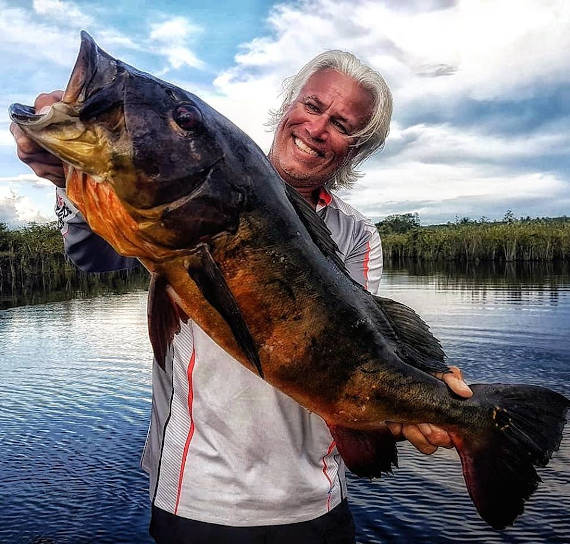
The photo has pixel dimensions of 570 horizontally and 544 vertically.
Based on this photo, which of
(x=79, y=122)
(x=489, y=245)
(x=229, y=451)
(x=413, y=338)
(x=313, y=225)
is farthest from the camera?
(x=489, y=245)

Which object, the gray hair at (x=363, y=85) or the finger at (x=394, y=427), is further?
the gray hair at (x=363, y=85)

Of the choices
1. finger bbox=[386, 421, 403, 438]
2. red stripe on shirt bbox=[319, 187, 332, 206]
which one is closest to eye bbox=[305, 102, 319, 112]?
red stripe on shirt bbox=[319, 187, 332, 206]

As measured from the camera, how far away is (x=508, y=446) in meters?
3.20

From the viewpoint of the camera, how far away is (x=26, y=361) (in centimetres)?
1969

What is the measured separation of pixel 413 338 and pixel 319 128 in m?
1.45

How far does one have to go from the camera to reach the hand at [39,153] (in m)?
2.55

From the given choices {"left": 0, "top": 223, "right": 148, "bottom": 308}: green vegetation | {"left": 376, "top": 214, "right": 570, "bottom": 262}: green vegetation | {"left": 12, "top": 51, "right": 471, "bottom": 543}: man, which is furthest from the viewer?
{"left": 376, "top": 214, "right": 570, "bottom": 262}: green vegetation

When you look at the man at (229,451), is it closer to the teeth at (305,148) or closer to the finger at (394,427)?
the finger at (394,427)

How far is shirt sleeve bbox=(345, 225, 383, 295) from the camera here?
150 inches

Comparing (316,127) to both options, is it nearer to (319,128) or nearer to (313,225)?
(319,128)

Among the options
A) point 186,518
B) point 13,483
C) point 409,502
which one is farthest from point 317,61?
point 13,483

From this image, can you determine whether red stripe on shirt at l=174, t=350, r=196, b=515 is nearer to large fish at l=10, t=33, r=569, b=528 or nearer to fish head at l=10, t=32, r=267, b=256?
large fish at l=10, t=33, r=569, b=528

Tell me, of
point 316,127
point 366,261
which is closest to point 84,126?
point 316,127

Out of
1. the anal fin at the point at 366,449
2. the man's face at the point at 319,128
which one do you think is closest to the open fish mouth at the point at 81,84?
the man's face at the point at 319,128
